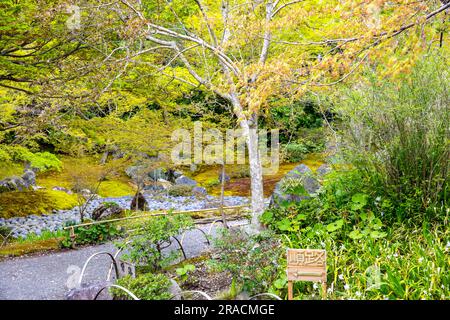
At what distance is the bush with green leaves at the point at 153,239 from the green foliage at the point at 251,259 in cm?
85

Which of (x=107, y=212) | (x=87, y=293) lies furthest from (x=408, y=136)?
(x=107, y=212)

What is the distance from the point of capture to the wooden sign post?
3.10 metres

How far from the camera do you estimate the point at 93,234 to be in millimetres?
7500

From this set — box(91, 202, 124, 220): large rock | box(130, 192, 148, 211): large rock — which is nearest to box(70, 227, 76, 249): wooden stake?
box(91, 202, 124, 220): large rock

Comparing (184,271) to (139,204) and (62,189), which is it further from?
(62,189)

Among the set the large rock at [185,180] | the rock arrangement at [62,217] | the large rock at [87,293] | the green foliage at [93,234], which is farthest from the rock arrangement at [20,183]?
the large rock at [87,293]

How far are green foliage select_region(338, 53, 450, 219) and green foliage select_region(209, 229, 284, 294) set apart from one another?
1443 mm

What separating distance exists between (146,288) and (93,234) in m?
4.23

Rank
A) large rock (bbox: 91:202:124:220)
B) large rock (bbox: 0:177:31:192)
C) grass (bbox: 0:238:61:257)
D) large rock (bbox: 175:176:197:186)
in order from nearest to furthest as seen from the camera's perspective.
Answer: grass (bbox: 0:238:61:257) → large rock (bbox: 91:202:124:220) → large rock (bbox: 0:177:31:192) → large rock (bbox: 175:176:197:186)

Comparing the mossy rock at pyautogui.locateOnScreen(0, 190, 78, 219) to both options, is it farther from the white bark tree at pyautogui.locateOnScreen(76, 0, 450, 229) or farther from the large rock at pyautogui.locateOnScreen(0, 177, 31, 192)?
the white bark tree at pyautogui.locateOnScreen(76, 0, 450, 229)

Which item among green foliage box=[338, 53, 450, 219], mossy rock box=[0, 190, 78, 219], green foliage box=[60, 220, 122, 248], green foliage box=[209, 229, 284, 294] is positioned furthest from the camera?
mossy rock box=[0, 190, 78, 219]

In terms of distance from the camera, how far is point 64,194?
12258 mm

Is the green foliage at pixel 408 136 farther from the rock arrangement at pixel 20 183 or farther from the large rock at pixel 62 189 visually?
the rock arrangement at pixel 20 183
